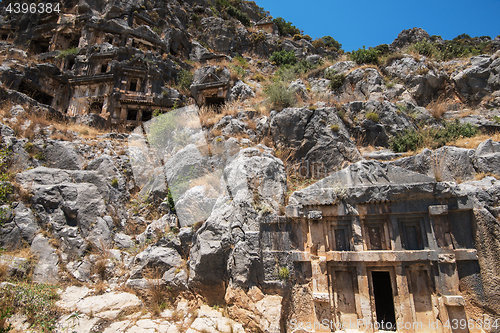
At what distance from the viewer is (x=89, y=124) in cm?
1555

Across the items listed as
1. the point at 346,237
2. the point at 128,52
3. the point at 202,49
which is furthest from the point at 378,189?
the point at 202,49

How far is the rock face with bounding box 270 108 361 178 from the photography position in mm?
9648

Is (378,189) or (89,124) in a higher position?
(89,124)

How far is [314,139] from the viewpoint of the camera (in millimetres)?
10008

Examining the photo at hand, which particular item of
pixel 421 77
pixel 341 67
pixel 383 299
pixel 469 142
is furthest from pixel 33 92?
pixel 469 142

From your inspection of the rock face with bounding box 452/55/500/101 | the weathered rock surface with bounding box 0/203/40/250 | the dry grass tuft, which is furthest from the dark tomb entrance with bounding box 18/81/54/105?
the rock face with bounding box 452/55/500/101

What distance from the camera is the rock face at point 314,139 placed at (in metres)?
9.65

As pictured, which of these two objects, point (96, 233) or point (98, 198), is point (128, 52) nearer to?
point (98, 198)

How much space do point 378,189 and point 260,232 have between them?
3.35m

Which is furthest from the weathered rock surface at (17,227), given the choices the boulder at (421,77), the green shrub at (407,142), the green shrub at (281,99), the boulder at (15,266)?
the boulder at (421,77)

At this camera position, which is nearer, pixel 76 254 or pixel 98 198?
pixel 76 254

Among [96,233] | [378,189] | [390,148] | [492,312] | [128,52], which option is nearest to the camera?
[492,312]

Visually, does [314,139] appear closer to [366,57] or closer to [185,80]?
[366,57]

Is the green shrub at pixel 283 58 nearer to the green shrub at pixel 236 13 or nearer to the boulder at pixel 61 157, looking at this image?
the green shrub at pixel 236 13
